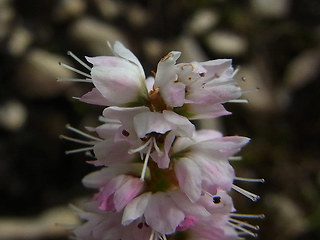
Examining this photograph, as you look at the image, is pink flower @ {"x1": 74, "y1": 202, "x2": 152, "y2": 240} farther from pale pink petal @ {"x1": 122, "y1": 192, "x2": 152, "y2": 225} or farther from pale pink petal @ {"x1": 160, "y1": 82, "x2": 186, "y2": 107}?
pale pink petal @ {"x1": 160, "y1": 82, "x2": 186, "y2": 107}

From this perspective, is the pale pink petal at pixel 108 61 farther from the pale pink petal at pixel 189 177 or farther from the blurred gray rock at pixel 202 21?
the blurred gray rock at pixel 202 21

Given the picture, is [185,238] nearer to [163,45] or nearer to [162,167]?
[162,167]

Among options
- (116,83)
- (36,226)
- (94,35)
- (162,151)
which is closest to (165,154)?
(162,151)

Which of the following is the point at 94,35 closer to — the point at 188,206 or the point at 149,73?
the point at 149,73

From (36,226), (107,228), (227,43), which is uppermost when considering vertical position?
(107,228)

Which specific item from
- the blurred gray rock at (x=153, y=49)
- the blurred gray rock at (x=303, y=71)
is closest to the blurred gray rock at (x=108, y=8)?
the blurred gray rock at (x=153, y=49)
